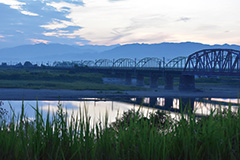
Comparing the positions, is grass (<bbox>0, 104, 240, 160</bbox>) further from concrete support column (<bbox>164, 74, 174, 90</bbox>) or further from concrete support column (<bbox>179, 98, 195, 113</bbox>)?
concrete support column (<bbox>164, 74, 174, 90</bbox>)

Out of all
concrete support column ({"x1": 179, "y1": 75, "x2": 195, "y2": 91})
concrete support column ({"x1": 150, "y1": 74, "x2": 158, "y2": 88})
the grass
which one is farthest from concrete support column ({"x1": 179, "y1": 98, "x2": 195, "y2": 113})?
concrete support column ({"x1": 150, "y1": 74, "x2": 158, "y2": 88})

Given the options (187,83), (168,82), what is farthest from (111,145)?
(168,82)

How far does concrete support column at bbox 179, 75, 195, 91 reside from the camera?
77.7 meters

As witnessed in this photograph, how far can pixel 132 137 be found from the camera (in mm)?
5289

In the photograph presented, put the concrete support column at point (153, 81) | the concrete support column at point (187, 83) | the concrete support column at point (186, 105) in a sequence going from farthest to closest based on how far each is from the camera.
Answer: the concrete support column at point (153, 81) → the concrete support column at point (187, 83) → the concrete support column at point (186, 105)

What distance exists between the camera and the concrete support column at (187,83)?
77669 mm

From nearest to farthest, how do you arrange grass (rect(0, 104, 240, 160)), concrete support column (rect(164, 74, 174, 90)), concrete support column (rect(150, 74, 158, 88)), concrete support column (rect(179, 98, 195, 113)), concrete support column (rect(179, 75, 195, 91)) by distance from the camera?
grass (rect(0, 104, 240, 160))
concrete support column (rect(179, 98, 195, 113))
concrete support column (rect(179, 75, 195, 91))
concrete support column (rect(164, 74, 174, 90))
concrete support column (rect(150, 74, 158, 88))

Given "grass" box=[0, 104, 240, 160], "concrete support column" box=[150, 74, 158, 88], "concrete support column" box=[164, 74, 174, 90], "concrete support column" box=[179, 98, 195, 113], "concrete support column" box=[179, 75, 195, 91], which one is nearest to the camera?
"grass" box=[0, 104, 240, 160]

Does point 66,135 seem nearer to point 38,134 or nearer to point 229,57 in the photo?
point 38,134

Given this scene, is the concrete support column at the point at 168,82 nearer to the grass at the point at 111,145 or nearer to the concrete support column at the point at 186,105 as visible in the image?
the concrete support column at the point at 186,105

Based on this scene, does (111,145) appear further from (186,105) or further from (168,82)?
(168,82)

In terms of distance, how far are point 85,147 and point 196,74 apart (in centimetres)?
7494

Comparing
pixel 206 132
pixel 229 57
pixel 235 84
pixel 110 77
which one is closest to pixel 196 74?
pixel 229 57

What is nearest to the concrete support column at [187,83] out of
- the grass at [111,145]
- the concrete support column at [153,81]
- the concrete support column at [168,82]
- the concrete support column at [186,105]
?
the concrete support column at [168,82]
